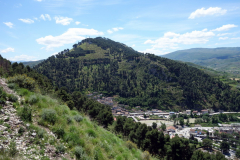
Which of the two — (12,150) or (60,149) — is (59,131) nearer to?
(60,149)

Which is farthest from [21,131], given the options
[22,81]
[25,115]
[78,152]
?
[22,81]

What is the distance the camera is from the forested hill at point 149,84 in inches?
3687

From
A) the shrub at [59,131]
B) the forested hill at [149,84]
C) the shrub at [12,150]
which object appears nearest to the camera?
the shrub at [12,150]

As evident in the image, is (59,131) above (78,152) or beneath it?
above

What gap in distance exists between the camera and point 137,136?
2539 centimetres

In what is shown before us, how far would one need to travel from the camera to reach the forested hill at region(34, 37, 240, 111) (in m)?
93.6

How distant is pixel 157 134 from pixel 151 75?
102322 millimetres

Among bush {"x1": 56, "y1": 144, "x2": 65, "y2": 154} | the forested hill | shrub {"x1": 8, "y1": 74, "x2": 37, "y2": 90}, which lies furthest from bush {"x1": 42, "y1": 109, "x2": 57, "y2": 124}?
the forested hill

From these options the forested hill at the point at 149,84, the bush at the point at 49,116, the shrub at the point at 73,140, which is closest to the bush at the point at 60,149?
the shrub at the point at 73,140

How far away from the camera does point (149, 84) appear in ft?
365

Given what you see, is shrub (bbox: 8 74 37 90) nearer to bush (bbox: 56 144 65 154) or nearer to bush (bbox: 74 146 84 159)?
bush (bbox: 56 144 65 154)

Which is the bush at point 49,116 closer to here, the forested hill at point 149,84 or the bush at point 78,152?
the bush at point 78,152

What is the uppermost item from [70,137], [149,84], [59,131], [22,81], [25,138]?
[22,81]

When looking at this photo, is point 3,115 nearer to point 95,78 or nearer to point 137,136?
point 137,136
